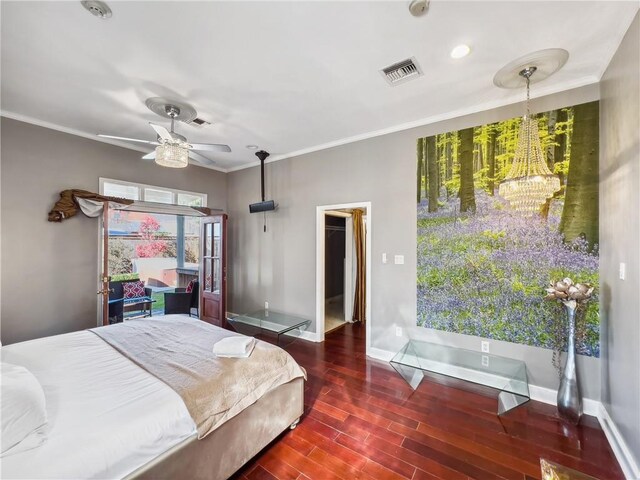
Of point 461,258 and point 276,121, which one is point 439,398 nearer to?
point 461,258

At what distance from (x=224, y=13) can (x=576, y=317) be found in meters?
3.63

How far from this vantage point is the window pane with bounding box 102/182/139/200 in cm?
373

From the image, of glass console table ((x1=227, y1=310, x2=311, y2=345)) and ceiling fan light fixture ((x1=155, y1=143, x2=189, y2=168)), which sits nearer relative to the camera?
ceiling fan light fixture ((x1=155, y1=143, x2=189, y2=168))

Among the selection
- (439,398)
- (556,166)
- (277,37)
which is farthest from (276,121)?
(439,398)

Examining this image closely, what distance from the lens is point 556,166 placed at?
2484 millimetres

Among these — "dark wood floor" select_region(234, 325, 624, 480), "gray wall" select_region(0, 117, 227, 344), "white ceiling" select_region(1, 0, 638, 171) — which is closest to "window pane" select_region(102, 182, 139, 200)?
"gray wall" select_region(0, 117, 227, 344)

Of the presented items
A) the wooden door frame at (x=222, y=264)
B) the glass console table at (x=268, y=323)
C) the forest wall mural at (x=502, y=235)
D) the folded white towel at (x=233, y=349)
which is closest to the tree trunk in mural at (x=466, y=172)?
the forest wall mural at (x=502, y=235)

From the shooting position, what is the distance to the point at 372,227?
355 cm

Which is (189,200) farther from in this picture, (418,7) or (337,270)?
(418,7)

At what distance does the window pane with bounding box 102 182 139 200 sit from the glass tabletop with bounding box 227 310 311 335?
2.40 metres

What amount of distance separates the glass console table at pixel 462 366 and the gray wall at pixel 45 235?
3.98m

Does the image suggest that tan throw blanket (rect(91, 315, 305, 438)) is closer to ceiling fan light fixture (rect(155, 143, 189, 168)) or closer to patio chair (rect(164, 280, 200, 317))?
ceiling fan light fixture (rect(155, 143, 189, 168))

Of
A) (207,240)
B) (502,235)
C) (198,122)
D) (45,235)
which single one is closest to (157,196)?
(207,240)

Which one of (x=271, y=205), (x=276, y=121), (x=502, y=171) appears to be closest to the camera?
(x=502, y=171)
